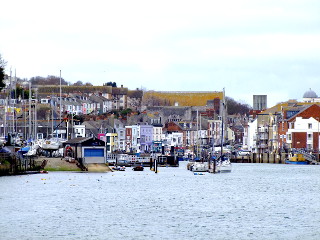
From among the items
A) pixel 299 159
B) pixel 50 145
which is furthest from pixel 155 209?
pixel 299 159

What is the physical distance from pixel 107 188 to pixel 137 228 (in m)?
31.1

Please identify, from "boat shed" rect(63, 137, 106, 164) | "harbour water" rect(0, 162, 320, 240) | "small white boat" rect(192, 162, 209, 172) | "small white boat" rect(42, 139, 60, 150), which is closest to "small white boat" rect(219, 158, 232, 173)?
"small white boat" rect(192, 162, 209, 172)

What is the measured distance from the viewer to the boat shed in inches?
4648

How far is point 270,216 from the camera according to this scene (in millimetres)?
59500

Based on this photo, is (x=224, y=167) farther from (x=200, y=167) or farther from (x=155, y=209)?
(x=155, y=209)

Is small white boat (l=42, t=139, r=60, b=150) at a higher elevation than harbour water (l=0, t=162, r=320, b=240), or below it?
higher

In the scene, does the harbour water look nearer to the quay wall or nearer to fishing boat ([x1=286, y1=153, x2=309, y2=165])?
fishing boat ([x1=286, y1=153, x2=309, y2=165])

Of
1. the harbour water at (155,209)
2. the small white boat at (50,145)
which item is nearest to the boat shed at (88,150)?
the small white boat at (50,145)

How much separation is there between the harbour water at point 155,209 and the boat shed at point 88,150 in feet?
71.0

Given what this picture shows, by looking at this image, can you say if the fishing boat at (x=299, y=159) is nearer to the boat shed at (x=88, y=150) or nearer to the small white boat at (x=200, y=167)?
the small white boat at (x=200, y=167)

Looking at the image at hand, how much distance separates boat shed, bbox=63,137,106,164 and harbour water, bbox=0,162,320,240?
21.6 metres

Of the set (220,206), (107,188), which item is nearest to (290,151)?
(107,188)

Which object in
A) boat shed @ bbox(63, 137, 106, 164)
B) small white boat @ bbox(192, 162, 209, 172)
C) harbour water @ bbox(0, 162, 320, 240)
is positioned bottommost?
harbour water @ bbox(0, 162, 320, 240)

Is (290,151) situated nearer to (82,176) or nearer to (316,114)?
(316,114)
